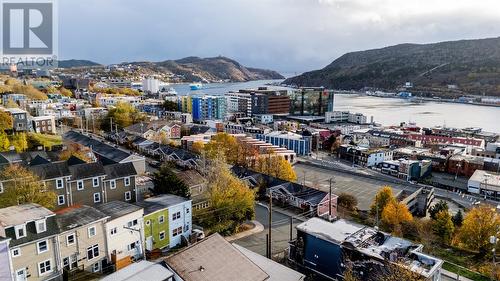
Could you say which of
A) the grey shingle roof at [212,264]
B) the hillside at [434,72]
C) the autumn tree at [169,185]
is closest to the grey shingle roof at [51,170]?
the autumn tree at [169,185]

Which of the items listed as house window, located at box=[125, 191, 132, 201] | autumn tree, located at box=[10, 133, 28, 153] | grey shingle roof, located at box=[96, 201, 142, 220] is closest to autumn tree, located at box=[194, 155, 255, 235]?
grey shingle roof, located at box=[96, 201, 142, 220]

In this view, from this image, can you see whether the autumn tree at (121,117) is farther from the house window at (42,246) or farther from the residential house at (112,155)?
the house window at (42,246)

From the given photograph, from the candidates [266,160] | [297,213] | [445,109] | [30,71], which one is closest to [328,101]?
[445,109]

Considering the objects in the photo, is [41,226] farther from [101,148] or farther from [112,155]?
[101,148]

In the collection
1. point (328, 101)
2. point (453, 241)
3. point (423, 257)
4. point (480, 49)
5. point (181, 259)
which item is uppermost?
point (480, 49)

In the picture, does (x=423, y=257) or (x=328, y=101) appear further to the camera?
(x=328, y=101)

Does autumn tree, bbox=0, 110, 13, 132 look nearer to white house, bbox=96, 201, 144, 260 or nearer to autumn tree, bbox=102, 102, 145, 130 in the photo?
autumn tree, bbox=102, 102, 145, 130

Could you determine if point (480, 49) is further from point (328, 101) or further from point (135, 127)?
point (135, 127)
